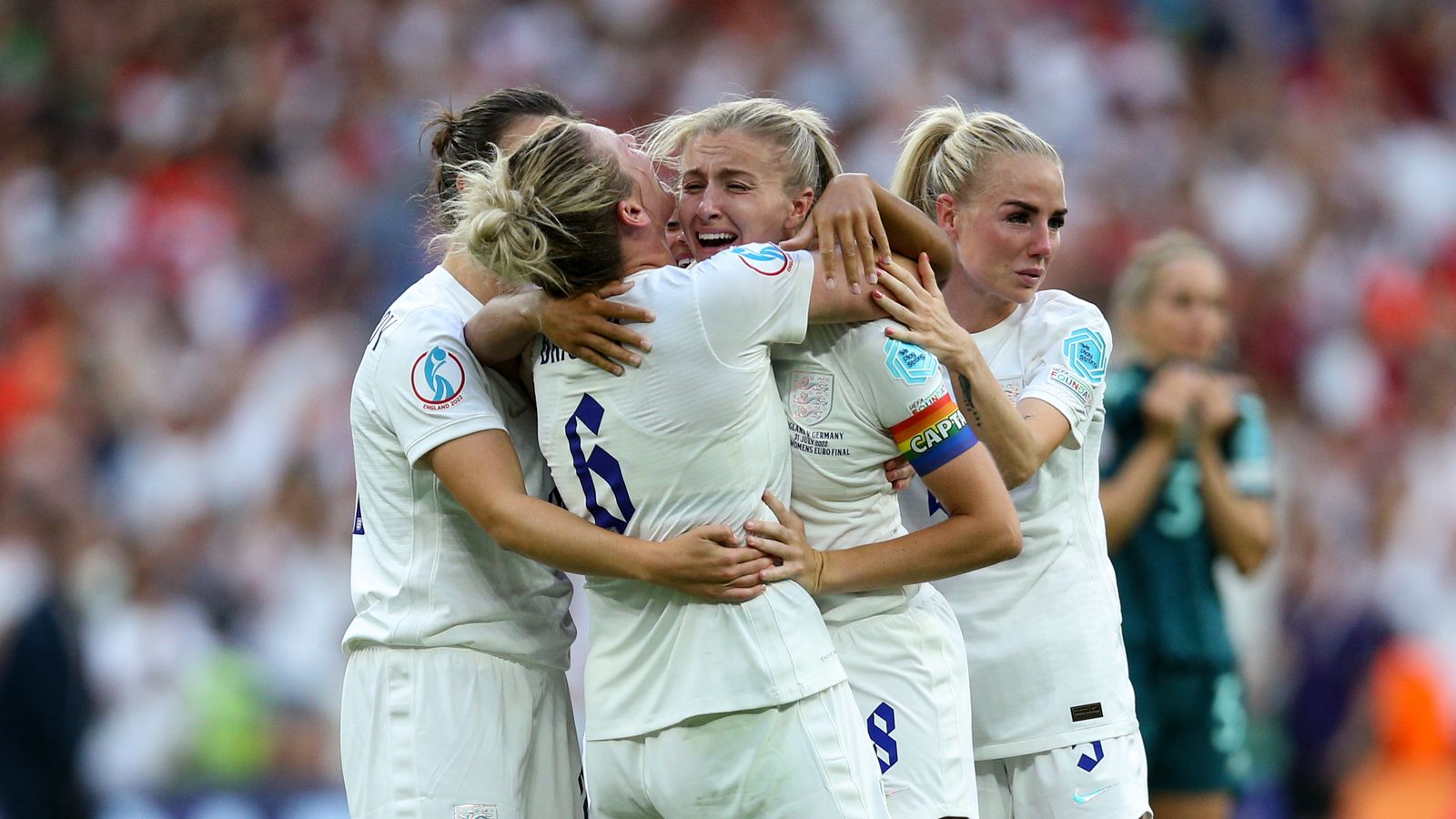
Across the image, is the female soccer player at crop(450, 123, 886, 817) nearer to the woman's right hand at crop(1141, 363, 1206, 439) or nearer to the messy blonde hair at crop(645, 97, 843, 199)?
the messy blonde hair at crop(645, 97, 843, 199)

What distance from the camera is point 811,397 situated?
3.50m

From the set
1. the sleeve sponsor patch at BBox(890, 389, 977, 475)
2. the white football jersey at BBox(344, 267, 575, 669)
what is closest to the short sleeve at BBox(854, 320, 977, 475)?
the sleeve sponsor patch at BBox(890, 389, 977, 475)

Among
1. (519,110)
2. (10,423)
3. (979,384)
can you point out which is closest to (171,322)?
(10,423)

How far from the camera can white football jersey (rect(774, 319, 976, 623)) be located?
134 inches

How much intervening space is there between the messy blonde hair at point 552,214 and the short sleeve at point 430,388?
0.97 ft

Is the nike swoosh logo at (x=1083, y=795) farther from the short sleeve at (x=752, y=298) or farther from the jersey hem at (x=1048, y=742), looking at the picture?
the short sleeve at (x=752, y=298)

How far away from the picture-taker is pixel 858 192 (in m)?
3.46

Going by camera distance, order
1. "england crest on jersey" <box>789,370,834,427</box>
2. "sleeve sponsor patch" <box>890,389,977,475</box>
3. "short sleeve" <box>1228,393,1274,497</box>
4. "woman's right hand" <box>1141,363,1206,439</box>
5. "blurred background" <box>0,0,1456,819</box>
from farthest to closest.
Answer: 1. "blurred background" <box>0,0,1456,819</box>
2. "short sleeve" <box>1228,393,1274,497</box>
3. "woman's right hand" <box>1141,363,1206,439</box>
4. "england crest on jersey" <box>789,370,834,427</box>
5. "sleeve sponsor patch" <box>890,389,977,475</box>

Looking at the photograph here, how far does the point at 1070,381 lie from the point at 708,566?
122 cm

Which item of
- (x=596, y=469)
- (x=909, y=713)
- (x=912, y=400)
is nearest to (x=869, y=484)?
(x=912, y=400)

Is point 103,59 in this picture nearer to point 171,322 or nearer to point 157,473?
point 171,322

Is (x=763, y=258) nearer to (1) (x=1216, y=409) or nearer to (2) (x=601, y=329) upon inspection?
(2) (x=601, y=329)

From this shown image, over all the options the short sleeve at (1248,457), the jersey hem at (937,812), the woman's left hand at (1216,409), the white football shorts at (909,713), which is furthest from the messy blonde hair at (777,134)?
the short sleeve at (1248,457)

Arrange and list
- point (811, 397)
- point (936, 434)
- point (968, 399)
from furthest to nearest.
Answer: point (968, 399), point (811, 397), point (936, 434)
